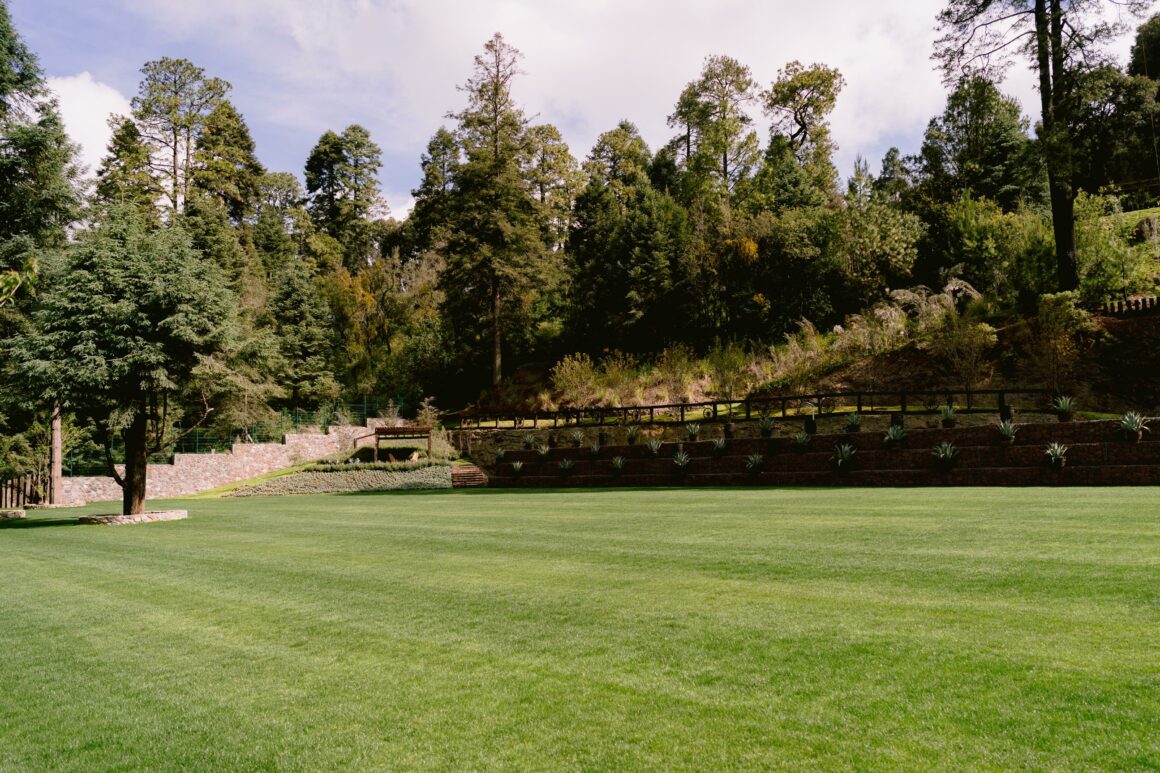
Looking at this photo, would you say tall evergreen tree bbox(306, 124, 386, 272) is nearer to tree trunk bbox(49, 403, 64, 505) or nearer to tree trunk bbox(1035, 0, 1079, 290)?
tree trunk bbox(49, 403, 64, 505)

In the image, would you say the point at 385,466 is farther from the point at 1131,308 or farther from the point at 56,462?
the point at 1131,308

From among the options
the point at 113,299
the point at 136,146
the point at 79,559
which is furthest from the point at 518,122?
the point at 79,559

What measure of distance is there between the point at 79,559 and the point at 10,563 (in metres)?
0.96

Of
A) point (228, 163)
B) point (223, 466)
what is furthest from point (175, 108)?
point (223, 466)

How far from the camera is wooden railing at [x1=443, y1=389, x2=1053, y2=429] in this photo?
18.4 m

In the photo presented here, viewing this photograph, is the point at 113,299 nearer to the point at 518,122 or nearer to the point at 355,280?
the point at 518,122

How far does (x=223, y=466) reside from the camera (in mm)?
29625

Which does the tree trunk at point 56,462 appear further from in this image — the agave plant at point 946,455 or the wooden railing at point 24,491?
the agave plant at point 946,455

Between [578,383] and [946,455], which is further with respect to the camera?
[578,383]

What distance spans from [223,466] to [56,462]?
21.9 feet

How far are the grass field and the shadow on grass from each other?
9.21 metres

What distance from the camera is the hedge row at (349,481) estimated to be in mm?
25844

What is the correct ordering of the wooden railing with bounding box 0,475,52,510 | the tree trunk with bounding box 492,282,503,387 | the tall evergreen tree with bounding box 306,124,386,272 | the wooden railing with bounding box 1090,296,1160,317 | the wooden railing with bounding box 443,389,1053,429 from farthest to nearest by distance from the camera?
1. the tall evergreen tree with bounding box 306,124,386,272
2. the tree trunk with bounding box 492,282,503,387
3. the wooden railing with bounding box 0,475,52,510
4. the wooden railing with bounding box 1090,296,1160,317
5. the wooden railing with bounding box 443,389,1053,429

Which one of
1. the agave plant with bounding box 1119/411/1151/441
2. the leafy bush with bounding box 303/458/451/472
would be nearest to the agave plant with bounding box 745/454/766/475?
the agave plant with bounding box 1119/411/1151/441
